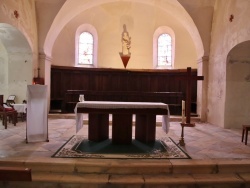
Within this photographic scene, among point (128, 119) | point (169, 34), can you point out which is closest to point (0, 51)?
point (128, 119)

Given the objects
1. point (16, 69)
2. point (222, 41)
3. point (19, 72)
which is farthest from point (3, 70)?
point (222, 41)

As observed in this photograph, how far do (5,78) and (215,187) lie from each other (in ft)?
27.9

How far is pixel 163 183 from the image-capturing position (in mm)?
3713

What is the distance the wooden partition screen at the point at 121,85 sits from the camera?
10.9m

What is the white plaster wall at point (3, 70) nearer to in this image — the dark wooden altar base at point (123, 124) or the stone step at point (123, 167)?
the dark wooden altar base at point (123, 124)

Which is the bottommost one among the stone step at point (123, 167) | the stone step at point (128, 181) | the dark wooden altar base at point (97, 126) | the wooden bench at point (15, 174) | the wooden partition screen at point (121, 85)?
the stone step at point (128, 181)

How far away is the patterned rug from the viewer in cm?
445

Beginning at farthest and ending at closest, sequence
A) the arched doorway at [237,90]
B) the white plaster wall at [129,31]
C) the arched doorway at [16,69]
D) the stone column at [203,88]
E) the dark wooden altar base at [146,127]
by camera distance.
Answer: the white plaster wall at [129,31] < the stone column at [203,88] < the arched doorway at [16,69] < the arched doorway at [237,90] < the dark wooden altar base at [146,127]

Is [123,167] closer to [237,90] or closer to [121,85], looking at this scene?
[237,90]

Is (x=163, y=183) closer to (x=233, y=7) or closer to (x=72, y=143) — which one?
(x=72, y=143)

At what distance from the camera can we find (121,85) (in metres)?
11.6

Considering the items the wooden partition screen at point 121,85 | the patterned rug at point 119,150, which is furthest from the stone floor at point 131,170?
the wooden partition screen at point 121,85

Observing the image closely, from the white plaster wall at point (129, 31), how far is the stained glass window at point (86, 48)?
482mm

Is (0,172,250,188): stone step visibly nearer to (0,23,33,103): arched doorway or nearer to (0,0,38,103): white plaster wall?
(0,0,38,103): white plaster wall
